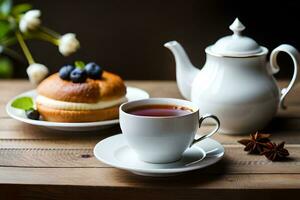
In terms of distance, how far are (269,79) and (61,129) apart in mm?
435

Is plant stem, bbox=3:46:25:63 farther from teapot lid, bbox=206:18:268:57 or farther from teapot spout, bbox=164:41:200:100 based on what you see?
teapot lid, bbox=206:18:268:57

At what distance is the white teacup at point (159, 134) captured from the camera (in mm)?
917

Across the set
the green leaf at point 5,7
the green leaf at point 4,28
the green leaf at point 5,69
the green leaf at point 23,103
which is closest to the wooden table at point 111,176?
the green leaf at point 23,103

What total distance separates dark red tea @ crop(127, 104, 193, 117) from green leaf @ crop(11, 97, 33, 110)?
335 mm

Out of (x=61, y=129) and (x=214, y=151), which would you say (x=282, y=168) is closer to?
(x=214, y=151)

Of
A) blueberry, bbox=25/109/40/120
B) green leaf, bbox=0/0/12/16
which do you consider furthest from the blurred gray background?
blueberry, bbox=25/109/40/120

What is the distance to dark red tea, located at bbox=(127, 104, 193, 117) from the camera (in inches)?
39.2

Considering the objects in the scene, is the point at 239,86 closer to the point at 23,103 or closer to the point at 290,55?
the point at 290,55

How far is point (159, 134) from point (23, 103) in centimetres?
45

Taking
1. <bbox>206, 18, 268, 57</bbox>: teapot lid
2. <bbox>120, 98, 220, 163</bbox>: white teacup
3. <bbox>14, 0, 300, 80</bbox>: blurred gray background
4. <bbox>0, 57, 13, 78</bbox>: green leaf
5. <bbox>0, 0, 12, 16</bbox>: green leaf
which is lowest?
<bbox>0, 57, 13, 78</bbox>: green leaf

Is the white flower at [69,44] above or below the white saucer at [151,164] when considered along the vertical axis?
above

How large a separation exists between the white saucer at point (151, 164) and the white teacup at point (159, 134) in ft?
0.06

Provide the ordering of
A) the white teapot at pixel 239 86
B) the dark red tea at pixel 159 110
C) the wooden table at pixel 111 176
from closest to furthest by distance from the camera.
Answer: the wooden table at pixel 111 176 < the dark red tea at pixel 159 110 < the white teapot at pixel 239 86

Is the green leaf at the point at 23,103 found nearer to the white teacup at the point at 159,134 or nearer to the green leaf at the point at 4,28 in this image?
the white teacup at the point at 159,134
